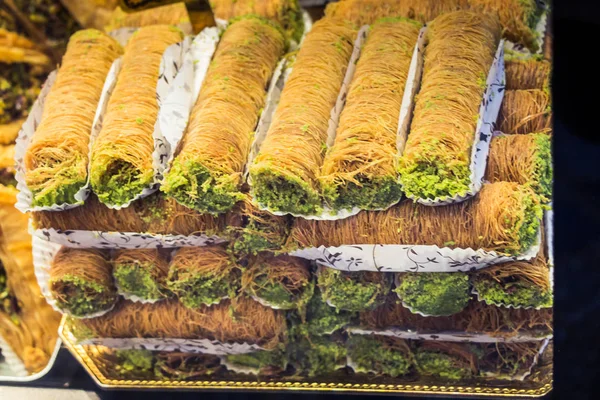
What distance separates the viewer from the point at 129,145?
7.86 feet

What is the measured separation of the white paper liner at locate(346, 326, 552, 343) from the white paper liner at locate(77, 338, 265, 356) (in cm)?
43

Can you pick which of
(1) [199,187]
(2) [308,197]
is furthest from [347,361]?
(1) [199,187]

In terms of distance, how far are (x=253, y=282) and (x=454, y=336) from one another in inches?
29.4

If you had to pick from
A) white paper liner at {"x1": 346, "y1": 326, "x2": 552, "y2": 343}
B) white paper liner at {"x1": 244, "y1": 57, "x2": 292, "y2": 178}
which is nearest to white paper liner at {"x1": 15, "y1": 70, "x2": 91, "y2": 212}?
white paper liner at {"x1": 244, "y1": 57, "x2": 292, "y2": 178}

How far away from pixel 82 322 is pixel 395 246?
1.31 meters

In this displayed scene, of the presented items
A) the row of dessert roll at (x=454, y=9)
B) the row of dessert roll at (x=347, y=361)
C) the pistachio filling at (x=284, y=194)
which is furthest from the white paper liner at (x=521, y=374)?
the row of dessert roll at (x=454, y=9)

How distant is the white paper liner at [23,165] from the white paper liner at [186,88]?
0.29 metres

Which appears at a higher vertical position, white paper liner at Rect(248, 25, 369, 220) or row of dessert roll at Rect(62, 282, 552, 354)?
white paper liner at Rect(248, 25, 369, 220)

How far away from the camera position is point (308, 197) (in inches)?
89.5

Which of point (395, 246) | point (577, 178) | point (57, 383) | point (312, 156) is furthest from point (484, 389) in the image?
point (57, 383)

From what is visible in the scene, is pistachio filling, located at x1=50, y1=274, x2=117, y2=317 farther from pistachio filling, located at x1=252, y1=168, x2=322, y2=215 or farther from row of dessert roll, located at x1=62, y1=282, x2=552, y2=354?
pistachio filling, located at x1=252, y1=168, x2=322, y2=215

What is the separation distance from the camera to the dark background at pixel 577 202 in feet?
4.96

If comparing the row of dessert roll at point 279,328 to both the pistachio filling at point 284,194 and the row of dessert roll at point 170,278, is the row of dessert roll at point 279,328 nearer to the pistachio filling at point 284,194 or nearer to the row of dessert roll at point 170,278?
the row of dessert roll at point 170,278

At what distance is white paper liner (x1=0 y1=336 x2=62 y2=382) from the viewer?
9.74ft
